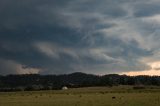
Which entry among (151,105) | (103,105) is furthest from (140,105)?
(103,105)

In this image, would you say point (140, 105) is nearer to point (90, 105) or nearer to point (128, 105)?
point (128, 105)

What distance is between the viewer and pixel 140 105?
153ft

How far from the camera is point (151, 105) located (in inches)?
1811

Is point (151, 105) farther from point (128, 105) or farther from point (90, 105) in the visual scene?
point (90, 105)

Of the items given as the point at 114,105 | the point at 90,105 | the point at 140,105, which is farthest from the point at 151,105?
the point at 90,105

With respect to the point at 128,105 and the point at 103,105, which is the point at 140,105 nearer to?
the point at 128,105

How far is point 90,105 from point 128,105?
5132 millimetres

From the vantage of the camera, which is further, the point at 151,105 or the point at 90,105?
the point at 90,105

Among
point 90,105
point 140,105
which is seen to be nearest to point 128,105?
point 140,105

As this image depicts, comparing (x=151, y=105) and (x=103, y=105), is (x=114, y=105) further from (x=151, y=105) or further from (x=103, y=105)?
(x=151, y=105)

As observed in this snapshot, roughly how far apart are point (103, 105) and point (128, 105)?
11.0ft

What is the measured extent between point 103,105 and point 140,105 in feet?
15.9

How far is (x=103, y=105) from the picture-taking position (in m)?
48.4

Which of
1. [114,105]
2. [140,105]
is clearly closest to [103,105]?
[114,105]
